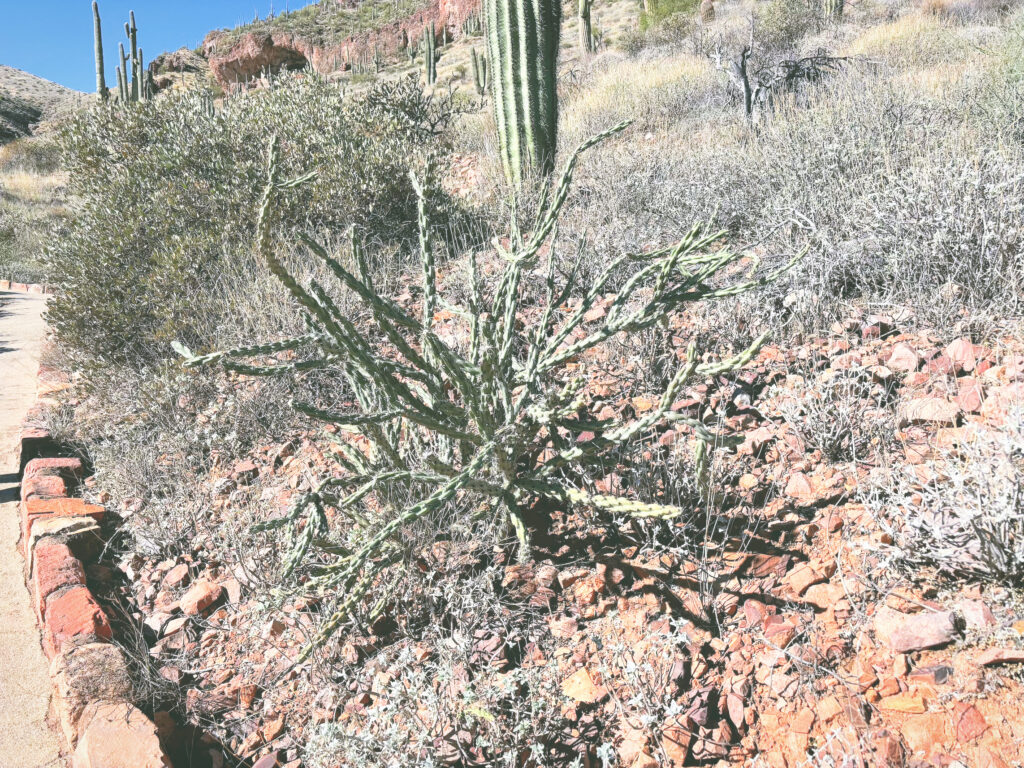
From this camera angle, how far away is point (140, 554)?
3.22 m

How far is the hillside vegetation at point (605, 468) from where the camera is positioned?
180cm

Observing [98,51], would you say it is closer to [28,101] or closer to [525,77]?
[525,77]

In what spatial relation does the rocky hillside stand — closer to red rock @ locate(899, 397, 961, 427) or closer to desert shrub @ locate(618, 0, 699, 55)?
desert shrub @ locate(618, 0, 699, 55)

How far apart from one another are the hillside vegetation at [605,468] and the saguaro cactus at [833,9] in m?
10.3

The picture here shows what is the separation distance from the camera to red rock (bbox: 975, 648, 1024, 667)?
5.20 feet

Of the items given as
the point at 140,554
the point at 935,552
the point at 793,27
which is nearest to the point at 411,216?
the point at 140,554

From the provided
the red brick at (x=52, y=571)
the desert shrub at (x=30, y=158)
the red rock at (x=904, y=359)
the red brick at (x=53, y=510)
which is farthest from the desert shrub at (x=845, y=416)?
the desert shrub at (x=30, y=158)

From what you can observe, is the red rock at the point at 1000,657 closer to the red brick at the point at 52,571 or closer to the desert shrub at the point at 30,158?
the red brick at the point at 52,571

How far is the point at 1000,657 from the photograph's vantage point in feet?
5.24

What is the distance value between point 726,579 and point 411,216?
15.0 ft

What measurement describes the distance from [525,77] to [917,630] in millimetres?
5707

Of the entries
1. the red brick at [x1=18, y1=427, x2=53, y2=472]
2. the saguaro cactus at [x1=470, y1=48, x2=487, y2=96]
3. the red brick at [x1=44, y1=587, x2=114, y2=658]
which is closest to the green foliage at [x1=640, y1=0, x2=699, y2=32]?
the saguaro cactus at [x1=470, y1=48, x2=487, y2=96]

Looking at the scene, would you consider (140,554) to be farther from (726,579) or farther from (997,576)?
(997,576)

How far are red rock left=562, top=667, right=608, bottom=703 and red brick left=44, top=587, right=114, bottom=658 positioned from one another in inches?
76.7
